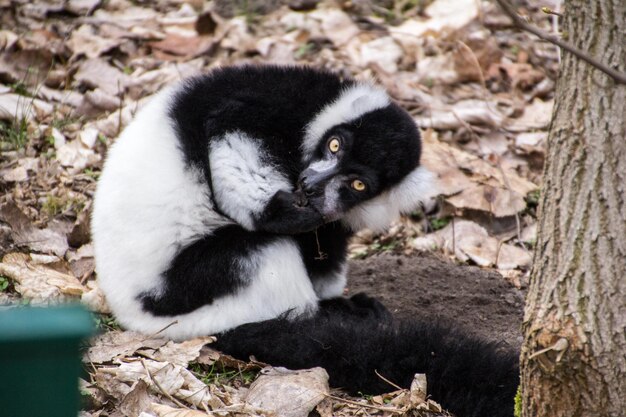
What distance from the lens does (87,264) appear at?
212 inches

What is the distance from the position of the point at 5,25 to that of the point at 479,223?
17.0 ft

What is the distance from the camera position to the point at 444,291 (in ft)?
17.7

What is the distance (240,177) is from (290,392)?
4.19 ft

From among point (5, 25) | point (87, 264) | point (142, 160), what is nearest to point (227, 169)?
point (142, 160)

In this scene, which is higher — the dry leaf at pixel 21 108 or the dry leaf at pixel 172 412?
the dry leaf at pixel 21 108

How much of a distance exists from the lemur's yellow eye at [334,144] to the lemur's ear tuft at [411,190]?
1.58ft

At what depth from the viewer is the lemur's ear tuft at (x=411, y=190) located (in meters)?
5.00

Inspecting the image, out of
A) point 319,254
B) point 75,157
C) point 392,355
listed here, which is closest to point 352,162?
point 319,254

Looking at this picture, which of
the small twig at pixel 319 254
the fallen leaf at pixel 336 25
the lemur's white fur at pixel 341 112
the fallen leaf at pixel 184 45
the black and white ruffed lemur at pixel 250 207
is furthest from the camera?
the fallen leaf at pixel 336 25

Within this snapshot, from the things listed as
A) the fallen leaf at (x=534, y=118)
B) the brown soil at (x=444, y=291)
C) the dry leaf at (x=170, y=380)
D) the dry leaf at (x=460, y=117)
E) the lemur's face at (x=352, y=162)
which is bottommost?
the brown soil at (x=444, y=291)

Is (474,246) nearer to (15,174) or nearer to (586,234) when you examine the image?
(586,234)

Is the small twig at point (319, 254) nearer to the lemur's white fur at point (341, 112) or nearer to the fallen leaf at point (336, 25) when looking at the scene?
the lemur's white fur at point (341, 112)

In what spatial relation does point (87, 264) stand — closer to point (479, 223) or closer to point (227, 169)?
point (227, 169)

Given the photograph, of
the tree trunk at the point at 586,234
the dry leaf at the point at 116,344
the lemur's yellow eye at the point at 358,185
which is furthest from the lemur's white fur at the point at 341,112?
the tree trunk at the point at 586,234
